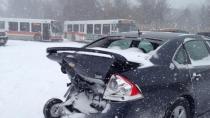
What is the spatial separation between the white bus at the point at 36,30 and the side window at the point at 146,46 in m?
33.0

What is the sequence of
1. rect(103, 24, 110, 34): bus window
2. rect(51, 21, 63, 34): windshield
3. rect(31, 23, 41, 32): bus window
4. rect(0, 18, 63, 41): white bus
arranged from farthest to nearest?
rect(31, 23, 41, 32): bus window, rect(51, 21, 63, 34): windshield, rect(0, 18, 63, 41): white bus, rect(103, 24, 110, 34): bus window

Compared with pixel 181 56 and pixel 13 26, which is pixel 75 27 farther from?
pixel 181 56

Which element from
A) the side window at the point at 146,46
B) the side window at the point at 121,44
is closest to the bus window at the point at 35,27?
the side window at the point at 121,44

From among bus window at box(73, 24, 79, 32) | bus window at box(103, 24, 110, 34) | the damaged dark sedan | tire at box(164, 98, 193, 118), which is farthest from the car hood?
bus window at box(73, 24, 79, 32)

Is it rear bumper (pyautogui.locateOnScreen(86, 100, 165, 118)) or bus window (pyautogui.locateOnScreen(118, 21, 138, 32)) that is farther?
bus window (pyautogui.locateOnScreen(118, 21, 138, 32))

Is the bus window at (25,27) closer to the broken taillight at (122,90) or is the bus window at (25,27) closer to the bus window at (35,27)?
the bus window at (35,27)

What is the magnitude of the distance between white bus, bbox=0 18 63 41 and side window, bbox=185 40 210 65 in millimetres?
32715

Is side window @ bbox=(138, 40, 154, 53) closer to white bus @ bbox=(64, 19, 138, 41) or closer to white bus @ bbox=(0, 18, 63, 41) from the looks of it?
white bus @ bbox=(64, 19, 138, 41)

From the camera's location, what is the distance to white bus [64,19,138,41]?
103ft

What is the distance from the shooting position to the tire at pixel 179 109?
4.29 meters

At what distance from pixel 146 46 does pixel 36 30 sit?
114ft

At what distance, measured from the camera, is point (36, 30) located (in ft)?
125

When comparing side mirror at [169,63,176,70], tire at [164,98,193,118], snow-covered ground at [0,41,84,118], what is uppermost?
side mirror at [169,63,176,70]

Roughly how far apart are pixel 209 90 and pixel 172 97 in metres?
1.22
